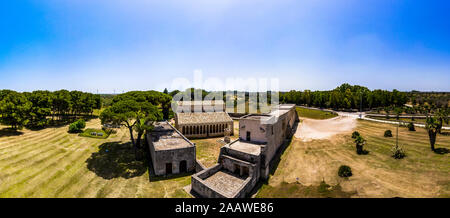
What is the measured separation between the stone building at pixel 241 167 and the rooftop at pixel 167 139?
629cm

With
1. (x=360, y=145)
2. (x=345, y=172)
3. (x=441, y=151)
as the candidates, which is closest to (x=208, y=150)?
(x=345, y=172)

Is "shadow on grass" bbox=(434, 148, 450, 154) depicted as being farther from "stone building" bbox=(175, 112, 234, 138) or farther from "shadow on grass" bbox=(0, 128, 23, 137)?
"shadow on grass" bbox=(0, 128, 23, 137)

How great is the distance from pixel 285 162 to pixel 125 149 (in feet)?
100

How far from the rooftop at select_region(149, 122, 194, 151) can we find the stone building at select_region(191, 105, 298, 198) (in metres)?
6.29

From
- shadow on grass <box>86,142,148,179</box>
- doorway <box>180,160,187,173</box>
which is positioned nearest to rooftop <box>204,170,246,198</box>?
doorway <box>180,160,187,173</box>

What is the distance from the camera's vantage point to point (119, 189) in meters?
23.0

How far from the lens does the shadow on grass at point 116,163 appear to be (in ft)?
89.0

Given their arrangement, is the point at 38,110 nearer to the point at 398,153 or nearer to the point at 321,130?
the point at 321,130

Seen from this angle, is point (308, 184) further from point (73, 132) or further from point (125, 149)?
point (73, 132)

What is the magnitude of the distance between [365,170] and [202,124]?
32.3 meters

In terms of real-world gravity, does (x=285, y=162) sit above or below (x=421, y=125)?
below

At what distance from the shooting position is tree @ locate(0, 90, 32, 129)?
42031mm

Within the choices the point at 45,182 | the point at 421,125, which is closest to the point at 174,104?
the point at 45,182

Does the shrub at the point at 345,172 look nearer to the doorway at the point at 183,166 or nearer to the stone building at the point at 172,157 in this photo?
the stone building at the point at 172,157
